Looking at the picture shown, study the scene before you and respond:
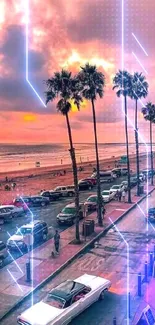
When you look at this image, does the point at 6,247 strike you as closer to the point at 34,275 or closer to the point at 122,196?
the point at 34,275

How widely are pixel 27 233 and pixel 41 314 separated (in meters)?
12.6

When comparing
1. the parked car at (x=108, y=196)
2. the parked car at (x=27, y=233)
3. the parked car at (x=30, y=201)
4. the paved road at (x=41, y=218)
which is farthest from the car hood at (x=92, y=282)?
the parked car at (x=108, y=196)

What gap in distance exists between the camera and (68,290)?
1728 centimetres

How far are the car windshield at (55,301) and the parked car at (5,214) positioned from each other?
20.1 meters

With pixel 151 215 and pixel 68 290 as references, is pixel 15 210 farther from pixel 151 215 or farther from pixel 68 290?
pixel 68 290

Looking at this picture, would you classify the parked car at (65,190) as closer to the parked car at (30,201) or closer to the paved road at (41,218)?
the paved road at (41,218)

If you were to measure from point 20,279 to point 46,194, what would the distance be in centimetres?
2737

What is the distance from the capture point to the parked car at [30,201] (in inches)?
1679

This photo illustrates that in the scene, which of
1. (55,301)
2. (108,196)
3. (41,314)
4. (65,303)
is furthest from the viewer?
(108,196)

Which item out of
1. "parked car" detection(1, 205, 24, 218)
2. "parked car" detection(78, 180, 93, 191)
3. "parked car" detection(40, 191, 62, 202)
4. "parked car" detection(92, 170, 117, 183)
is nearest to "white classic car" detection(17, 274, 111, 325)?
"parked car" detection(1, 205, 24, 218)

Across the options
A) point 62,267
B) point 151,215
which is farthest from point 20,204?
point 62,267

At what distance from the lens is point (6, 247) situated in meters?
27.2

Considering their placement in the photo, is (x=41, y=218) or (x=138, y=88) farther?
(x=138, y=88)

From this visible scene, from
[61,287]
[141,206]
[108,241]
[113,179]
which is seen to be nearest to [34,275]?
[61,287]
